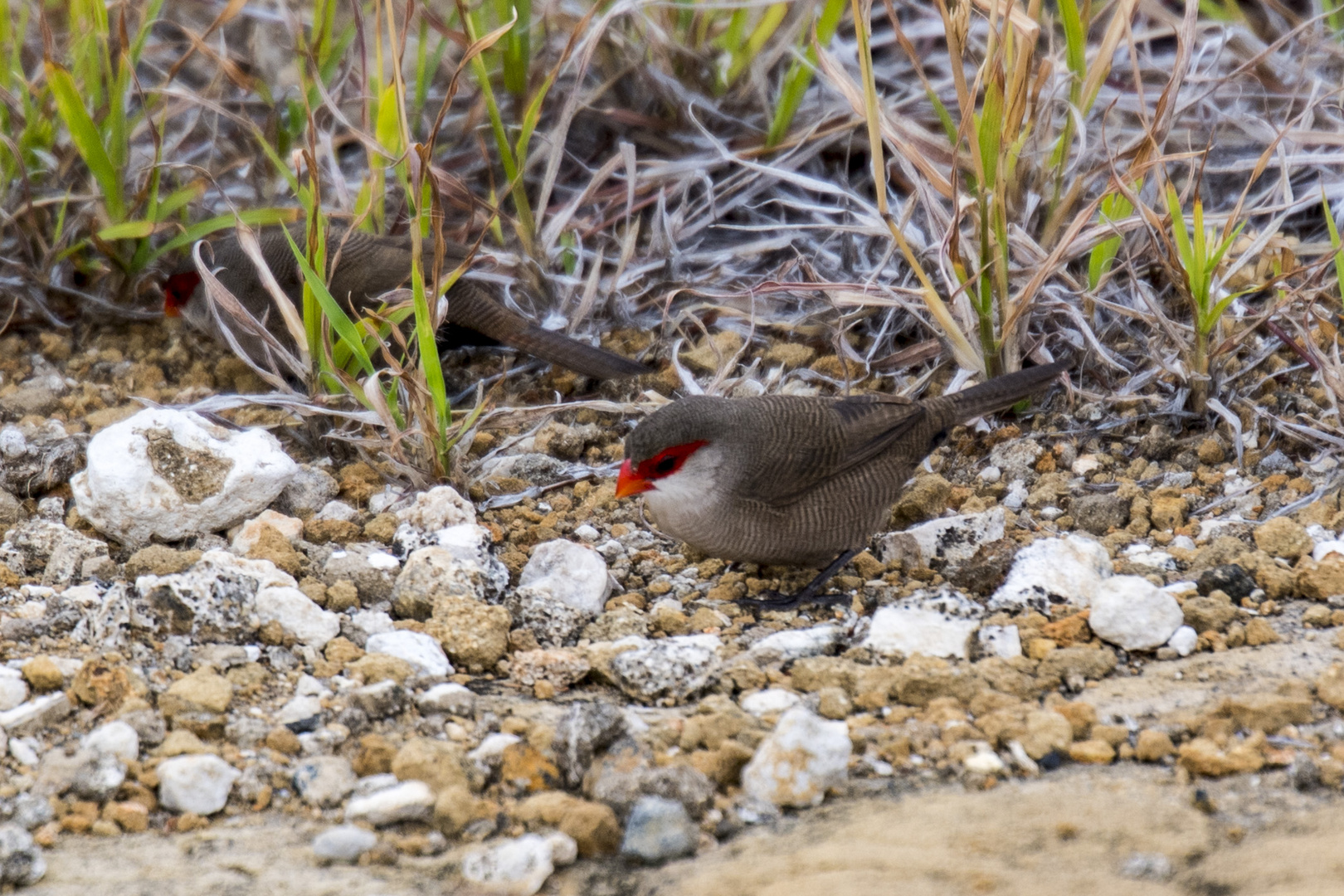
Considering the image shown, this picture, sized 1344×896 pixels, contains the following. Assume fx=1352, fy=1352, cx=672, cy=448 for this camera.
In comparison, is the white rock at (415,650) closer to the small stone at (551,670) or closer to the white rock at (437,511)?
the small stone at (551,670)

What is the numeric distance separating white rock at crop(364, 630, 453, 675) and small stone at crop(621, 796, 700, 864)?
2.51ft

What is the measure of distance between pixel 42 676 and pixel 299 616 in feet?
1.84

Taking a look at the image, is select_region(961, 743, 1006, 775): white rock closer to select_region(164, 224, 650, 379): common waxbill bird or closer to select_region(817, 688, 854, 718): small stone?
select_region(817, 688, 854, 718): small stone

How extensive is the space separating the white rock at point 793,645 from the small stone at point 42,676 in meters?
1.43

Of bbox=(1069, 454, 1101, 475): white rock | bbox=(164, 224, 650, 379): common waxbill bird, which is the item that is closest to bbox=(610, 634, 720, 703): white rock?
bbox=(1069, 454, 1101, 475): white rock

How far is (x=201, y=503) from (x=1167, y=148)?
360cm

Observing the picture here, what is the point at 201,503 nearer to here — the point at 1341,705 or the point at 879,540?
the point at 879,540

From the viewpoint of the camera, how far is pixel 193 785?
2.36 metres

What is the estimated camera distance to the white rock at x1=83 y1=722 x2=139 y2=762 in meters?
2.43

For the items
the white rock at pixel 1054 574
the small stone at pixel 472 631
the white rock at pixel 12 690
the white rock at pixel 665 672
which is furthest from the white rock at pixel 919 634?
the white rock at pixel 12 690

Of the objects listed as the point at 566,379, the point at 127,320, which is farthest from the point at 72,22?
the point at 566,379

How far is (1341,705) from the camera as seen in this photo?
8.21 feet

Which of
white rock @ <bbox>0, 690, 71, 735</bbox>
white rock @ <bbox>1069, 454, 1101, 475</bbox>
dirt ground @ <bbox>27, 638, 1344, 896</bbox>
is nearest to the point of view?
dirt ground @ <bbox>27, 638, 1344, 896</bbox>

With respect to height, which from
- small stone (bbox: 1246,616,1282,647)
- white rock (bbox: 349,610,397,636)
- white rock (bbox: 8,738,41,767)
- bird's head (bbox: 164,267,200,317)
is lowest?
white rock (bbox: 8,738,41,767)
